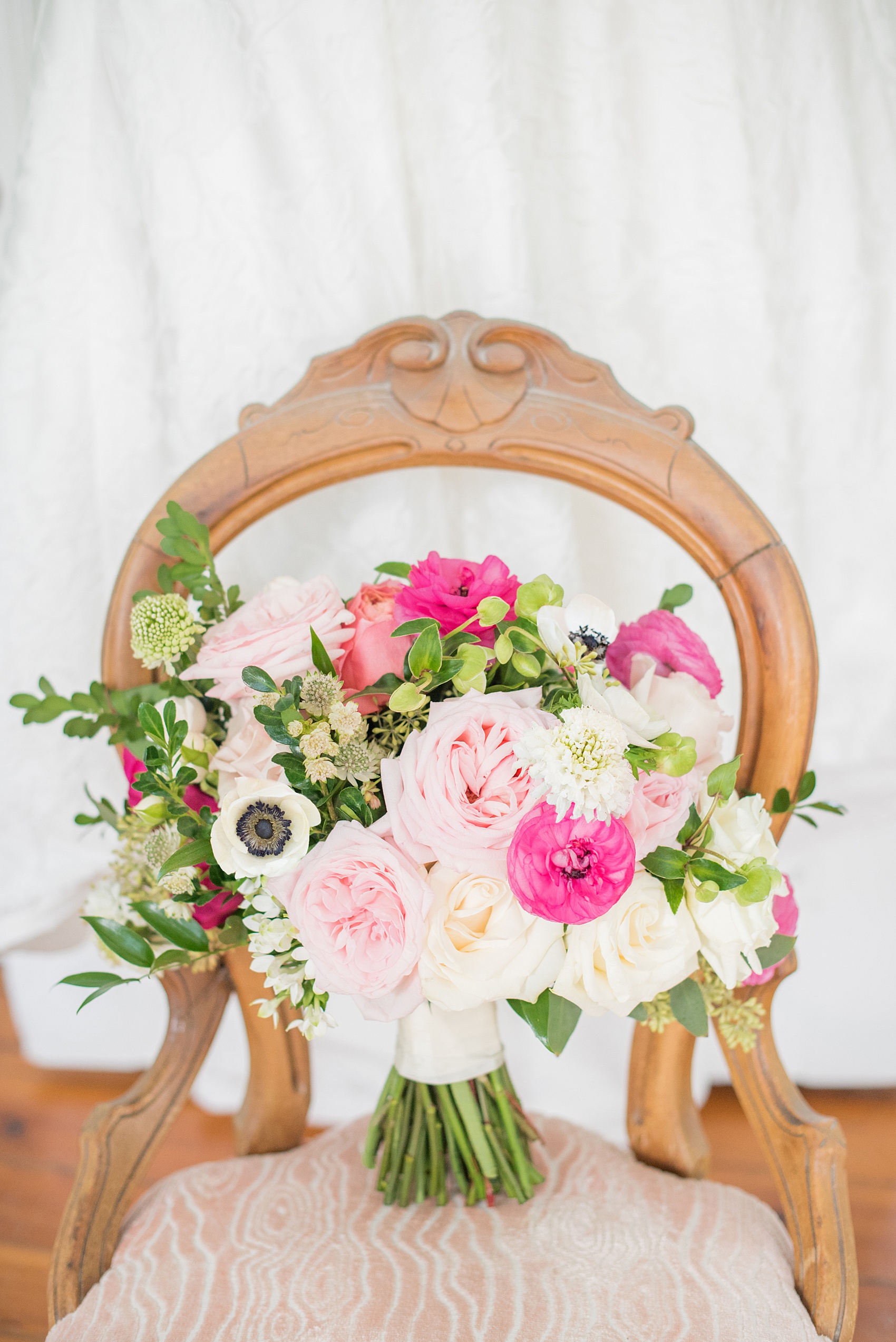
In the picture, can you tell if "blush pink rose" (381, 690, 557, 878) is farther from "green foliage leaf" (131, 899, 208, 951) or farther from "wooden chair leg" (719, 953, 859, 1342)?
"wooden chair leg" (719, 953, 859, 1342)

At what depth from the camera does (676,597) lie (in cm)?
71

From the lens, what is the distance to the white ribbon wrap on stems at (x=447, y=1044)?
0.67 meters

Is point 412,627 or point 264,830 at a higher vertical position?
point 412,627

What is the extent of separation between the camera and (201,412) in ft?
3.10

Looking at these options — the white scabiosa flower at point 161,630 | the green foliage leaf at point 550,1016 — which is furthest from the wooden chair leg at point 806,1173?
the white scabiosa flower at point 161,630

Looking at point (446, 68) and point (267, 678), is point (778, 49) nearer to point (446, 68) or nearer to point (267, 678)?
point (446, 68)

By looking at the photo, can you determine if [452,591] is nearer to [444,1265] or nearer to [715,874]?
[715,874]

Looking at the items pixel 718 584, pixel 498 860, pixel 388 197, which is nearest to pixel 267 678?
pixel 498 860

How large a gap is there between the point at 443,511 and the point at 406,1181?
2.19ft

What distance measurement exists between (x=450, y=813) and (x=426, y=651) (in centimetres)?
10

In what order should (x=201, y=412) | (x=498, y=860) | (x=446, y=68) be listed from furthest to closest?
(x=201, y=412) < (x=446, y=68) < (x=498, y=860)

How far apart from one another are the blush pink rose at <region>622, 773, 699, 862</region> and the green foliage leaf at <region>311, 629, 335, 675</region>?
0.22 m

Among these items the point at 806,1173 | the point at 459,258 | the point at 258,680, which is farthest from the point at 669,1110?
the point at 459,258

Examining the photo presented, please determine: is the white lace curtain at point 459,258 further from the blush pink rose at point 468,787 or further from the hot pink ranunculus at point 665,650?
the blush pink rose at point 468,787
